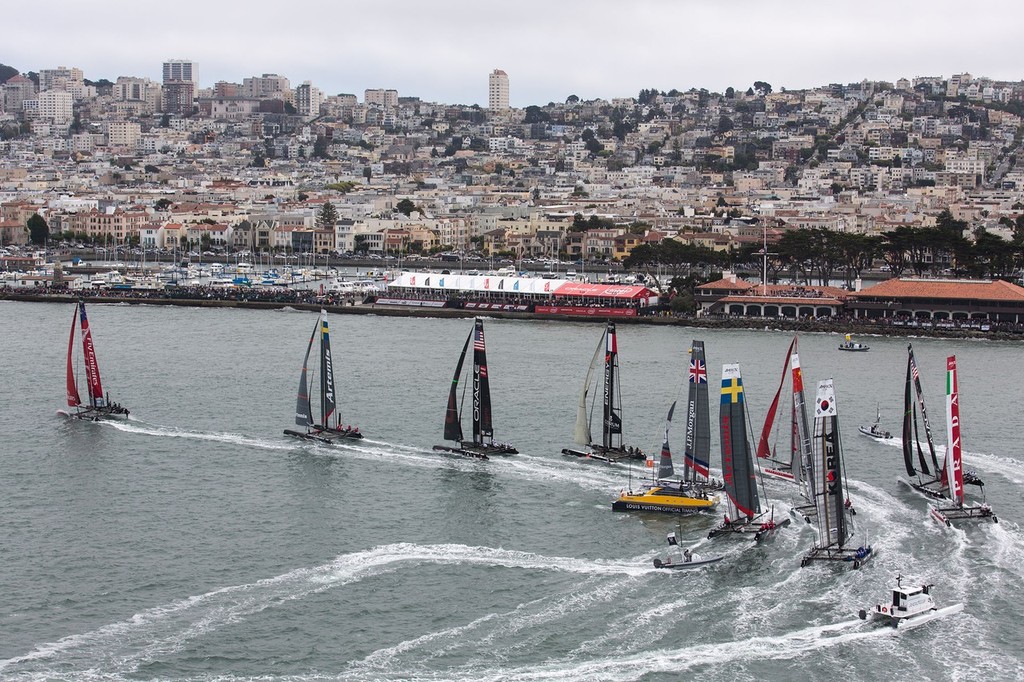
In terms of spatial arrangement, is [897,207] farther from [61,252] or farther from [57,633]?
[57,633]

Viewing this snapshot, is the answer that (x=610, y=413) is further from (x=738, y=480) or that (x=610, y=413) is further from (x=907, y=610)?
(x=907, y=610)

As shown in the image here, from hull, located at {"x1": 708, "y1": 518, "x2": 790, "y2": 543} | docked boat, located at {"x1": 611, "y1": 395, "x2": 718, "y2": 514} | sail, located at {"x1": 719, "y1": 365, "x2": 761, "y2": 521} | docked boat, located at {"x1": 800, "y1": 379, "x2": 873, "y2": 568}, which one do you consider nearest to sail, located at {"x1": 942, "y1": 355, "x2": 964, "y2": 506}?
docked boat, located at {"x1": 800, "y1": 379, "x2": 873, "y2": 568}

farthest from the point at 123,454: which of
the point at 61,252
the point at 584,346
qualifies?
the point at 61,252

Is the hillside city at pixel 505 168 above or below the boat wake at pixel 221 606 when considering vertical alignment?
above

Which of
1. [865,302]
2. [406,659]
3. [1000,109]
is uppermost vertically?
[1000,109]

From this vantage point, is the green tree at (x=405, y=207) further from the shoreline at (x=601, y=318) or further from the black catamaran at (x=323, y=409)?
the black catamaran at (x=323, y=409)

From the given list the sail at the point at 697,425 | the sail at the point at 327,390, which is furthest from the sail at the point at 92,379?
the sail at the point at 697,425
